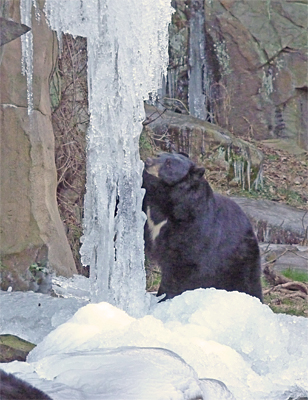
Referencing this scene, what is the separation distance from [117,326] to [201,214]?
144 cm

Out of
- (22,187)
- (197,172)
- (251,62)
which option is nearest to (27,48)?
(22,187)

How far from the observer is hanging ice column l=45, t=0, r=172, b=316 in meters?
4.20

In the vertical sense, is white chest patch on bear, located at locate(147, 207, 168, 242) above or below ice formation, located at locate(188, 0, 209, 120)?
below

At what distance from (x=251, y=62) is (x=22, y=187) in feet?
30.5

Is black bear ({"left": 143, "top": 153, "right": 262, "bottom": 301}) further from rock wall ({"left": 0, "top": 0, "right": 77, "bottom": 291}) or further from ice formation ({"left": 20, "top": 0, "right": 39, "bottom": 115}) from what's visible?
ice formation ({"left": 20, "top": 0, "right": 39, "bottom": 115})

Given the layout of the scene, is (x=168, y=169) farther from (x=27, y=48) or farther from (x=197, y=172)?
(x=27, y=48)

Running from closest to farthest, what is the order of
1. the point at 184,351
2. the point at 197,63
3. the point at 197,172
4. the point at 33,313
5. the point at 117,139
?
the point at 184,351 < the point at 33,313 < the point at 117,139 < the point at 197,172 < the point at 197,63

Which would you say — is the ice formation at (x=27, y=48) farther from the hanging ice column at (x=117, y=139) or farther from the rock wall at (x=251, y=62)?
the rock wall at (x=251, y=62)

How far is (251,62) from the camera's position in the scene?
13.1m

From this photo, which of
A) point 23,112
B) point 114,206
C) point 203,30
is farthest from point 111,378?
point 203,30

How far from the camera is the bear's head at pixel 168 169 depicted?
14.9 ft

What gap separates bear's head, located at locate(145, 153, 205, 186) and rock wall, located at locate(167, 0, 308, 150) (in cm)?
A: 839

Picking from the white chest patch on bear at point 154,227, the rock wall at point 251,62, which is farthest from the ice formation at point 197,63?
A: the white chest patch on bear at point 154,227

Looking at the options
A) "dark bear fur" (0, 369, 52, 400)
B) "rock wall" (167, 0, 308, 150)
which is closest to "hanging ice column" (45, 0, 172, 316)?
"dark bear fur" (0, 369, 52, 400)
